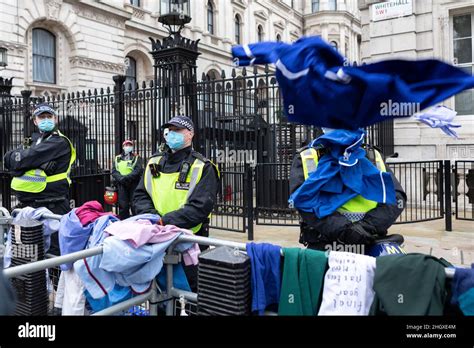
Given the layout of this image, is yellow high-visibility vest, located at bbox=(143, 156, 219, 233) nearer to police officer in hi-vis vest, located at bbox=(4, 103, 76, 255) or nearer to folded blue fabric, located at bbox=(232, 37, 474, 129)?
folded blue fabric, located at bbox=(232, 37, 474, 129)

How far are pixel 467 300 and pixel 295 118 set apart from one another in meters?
1.33

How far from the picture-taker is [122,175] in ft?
29.7

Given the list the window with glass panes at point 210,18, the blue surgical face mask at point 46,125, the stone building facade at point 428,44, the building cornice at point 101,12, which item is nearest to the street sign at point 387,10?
the stone building facade at point 428,44

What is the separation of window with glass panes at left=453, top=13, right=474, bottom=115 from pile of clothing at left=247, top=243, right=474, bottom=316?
9.89 metres

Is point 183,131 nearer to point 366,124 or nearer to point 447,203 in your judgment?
point 366,124

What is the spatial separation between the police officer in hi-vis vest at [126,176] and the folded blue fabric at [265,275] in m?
6.82

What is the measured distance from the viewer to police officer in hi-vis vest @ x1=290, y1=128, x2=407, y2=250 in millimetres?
3119

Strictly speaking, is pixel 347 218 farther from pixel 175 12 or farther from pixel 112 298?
pixel 175 12

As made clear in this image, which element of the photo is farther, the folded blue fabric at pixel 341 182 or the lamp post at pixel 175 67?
the lamp post at pixel 175 67

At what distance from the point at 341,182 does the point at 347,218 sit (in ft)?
0.93

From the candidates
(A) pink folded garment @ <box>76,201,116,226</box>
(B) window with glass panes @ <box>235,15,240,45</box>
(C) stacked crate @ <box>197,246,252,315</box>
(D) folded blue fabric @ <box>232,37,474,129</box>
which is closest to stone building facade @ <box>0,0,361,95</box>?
(B) window with glass panes @ <box>235,15,240,45</box>

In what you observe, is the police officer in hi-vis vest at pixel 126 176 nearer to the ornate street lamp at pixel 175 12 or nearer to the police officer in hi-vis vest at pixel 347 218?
the ornate street lamp at pixel 175 12

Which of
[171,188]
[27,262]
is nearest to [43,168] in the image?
[27,262]

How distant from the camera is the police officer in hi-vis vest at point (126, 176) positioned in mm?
9008
